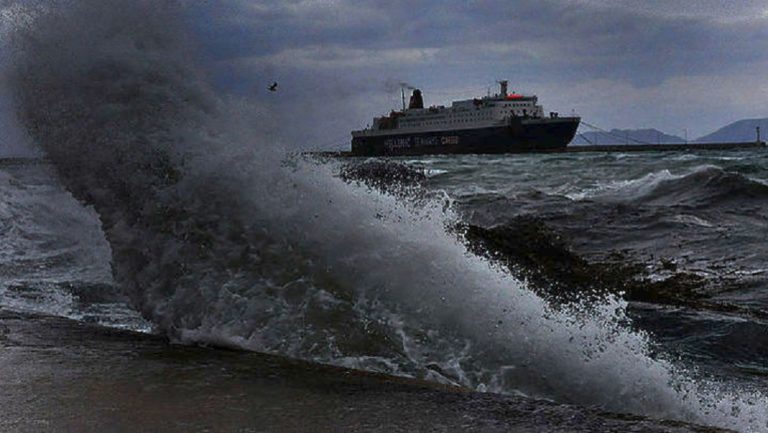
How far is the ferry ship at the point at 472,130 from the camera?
66.7 meters

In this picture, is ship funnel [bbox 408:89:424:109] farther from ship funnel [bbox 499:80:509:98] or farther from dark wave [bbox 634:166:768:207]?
dark wave [bbox 634:166:768:207]

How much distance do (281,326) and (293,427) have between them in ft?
5.38

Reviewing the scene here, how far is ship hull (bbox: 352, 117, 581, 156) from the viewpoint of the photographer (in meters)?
66.2

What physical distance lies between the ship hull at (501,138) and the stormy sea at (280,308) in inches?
2361

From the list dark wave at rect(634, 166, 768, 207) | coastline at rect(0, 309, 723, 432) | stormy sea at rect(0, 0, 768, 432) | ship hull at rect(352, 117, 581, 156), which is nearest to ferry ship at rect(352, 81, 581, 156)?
ship hull at rect(352, 117, 581, 156)

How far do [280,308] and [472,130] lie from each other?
66.6 meters

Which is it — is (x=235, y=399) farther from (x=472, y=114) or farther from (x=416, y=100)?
(x=416, y=100)

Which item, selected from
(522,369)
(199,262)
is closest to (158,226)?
(199,262)

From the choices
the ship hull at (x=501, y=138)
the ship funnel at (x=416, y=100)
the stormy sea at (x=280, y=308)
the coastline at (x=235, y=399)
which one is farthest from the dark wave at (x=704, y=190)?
the ship funnel at (x=416, y=100)

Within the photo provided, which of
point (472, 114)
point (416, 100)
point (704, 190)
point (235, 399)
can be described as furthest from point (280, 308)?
Answer: point (416, 100)

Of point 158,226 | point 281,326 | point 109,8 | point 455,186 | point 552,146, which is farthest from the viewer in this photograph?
point 552,146

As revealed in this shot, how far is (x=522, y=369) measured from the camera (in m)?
3.83

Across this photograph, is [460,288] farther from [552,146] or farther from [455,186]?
[552,146]

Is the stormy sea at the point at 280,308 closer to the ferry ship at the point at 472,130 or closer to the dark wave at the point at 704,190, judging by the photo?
the dark wave at the point at 704,190
